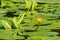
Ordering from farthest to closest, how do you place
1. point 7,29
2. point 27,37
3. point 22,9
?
point 22,9 < point 7,29 < point 27,37

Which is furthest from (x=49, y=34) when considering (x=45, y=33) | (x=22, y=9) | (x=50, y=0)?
(x=50, y=0)

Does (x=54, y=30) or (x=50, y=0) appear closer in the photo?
(x=54, y=30)

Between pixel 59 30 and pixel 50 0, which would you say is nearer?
pixel 59 30

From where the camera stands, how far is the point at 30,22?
1755mm

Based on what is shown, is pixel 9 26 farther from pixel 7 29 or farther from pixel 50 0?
pixel 50 0

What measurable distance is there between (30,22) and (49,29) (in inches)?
7.9


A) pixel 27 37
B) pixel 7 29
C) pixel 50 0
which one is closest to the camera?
pixel 27 37

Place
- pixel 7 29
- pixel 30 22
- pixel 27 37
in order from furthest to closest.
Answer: pixel 30 22
pixel 7 29
pixel 27 37

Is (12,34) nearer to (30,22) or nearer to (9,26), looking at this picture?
(9,26)

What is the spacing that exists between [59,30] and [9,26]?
32 centimetres

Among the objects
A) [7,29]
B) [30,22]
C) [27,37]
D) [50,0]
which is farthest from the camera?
[50,0]

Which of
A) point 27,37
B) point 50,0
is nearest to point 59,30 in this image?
point 27,37

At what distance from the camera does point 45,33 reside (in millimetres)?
1513

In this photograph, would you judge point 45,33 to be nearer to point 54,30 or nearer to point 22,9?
point 54,30
